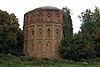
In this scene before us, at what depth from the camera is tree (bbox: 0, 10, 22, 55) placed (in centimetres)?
4316

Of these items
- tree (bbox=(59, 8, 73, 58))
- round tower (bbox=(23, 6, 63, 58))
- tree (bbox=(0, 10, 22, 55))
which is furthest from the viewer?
round tower (bbox=(23, 6, 63, 58))

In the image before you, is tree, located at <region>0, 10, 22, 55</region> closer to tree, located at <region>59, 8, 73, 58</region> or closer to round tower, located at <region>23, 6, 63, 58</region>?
round tower, located at <region>23, 6, 63, 58</region>

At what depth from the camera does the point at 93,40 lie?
1887 inches

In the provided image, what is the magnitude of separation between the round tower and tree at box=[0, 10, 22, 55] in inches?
72.5

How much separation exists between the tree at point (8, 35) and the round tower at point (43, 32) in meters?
1.84

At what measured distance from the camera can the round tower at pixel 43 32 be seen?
4400cm

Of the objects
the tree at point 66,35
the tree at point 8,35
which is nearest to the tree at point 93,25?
the tree at point 66,35

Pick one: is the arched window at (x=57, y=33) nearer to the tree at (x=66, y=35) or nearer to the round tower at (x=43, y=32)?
the round tower at (x=43, y=32)

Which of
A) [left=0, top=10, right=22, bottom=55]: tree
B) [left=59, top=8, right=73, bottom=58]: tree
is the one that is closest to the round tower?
[left=59, top=8, right=73, bottom=58]: tree

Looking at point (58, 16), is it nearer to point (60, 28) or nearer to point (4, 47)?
point (60, 28)

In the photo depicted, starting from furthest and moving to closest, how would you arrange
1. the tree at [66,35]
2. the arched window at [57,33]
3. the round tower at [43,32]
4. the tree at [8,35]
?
1. the arched window at [57,33]
2. the round tower at [43,32]
3. the tree at [8,35]
4. the tree at [66,35]

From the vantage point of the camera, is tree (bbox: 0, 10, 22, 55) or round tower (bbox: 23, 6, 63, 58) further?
round tower (bbox: 23, 6, 63, 58)

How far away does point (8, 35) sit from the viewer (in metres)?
43.3

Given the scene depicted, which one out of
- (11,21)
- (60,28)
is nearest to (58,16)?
(60,28)
